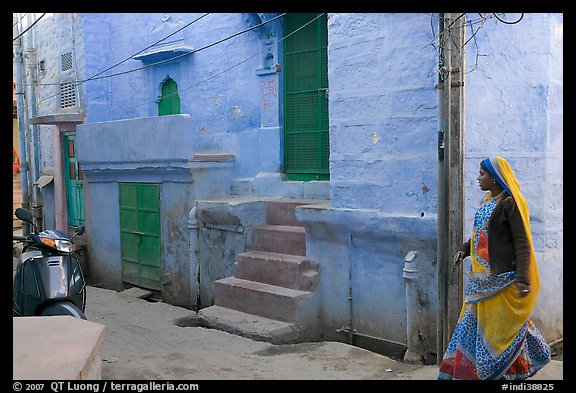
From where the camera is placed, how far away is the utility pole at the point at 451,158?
482cm

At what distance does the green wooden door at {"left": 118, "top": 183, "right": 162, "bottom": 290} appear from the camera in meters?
9.27

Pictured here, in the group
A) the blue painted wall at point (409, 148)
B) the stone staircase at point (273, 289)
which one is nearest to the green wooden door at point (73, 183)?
the stone staircase at point (273, 289)

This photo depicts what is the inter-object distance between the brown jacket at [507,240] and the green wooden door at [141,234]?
620cm

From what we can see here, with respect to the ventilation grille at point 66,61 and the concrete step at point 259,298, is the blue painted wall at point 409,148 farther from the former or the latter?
the ventilation grille at point 66,61

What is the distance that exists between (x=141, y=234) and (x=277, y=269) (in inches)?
137

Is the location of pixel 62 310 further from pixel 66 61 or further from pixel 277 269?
pixel 66 61

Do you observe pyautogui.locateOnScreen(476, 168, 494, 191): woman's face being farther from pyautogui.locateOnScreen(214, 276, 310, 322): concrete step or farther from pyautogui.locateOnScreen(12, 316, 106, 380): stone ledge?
pyautogui.locateOnScreen(214, 276, 310, 322): concrete step

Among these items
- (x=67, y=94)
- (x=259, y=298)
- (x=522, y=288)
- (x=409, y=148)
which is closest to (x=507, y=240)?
(x=522, y=288)

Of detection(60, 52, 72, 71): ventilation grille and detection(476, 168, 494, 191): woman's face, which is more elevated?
detection(60, 52, 72, 71): ventilation grille

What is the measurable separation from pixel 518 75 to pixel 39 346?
4482mm

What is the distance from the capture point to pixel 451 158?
4.86 meters

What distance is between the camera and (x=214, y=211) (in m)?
8.06

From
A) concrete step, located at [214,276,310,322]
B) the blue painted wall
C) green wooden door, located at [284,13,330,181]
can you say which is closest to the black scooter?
concrete step, located at [214,276,310,322]
